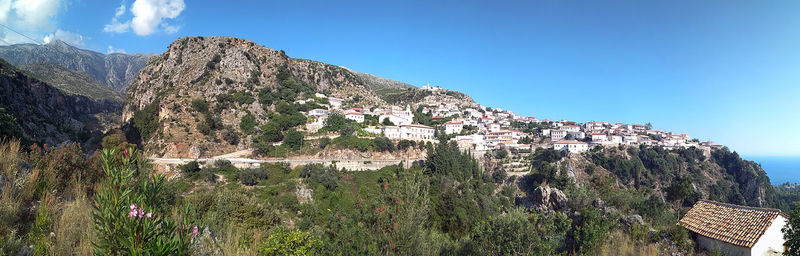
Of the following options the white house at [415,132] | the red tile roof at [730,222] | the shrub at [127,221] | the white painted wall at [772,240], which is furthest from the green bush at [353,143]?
the shrub at [127,221]

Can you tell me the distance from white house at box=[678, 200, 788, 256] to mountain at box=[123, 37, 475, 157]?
151 feet

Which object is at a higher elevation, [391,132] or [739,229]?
[391,132]

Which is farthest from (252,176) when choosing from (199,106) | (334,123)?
(199,106)

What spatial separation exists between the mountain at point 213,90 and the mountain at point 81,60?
93067 mm

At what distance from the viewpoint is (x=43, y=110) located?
51.9 meters

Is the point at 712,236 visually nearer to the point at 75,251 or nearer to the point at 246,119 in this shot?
the point at 75,251

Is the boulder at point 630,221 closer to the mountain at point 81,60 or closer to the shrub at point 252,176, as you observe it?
the shrub at point 252,176

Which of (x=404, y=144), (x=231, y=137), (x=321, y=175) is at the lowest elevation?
(x=321, y=175)

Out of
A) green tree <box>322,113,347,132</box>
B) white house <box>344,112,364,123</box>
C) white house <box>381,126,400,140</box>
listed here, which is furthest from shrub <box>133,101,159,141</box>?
white house <box>381,126,400,140</box>

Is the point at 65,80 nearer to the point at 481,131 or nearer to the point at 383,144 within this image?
the point at 383,144

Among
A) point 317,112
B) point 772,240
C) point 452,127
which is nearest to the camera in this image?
point 772,240

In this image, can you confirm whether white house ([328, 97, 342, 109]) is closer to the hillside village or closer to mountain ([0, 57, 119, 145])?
the hillside village

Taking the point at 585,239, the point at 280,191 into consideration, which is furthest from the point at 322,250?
the point at 280,191

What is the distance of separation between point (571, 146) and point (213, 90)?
7134cm
